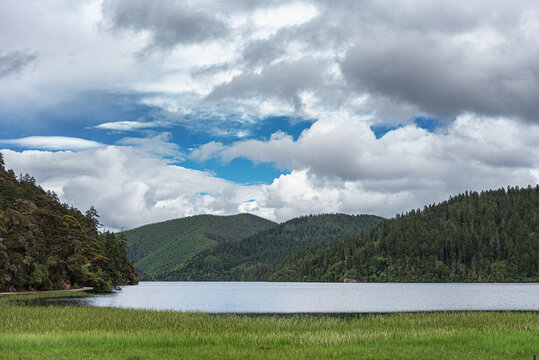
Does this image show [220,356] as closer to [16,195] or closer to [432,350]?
[432,350]

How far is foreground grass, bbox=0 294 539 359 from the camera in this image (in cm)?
3566

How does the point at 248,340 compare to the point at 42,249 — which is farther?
the point at 42,249

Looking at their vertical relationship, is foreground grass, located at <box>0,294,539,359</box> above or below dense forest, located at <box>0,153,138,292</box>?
below

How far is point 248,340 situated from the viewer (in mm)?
42719

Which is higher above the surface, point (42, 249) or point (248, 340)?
point (42, 249)

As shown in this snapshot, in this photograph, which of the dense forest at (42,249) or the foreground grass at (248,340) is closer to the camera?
the foreground grass at (248,340)

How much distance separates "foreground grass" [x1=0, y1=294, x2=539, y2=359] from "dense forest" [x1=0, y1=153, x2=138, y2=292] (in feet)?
200

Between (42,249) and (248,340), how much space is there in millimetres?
104209

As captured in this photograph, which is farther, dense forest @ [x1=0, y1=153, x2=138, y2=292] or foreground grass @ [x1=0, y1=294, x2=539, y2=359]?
dense forest @ [x1=0, y1=153, x2=138, y2=292]

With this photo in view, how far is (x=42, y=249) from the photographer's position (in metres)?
132

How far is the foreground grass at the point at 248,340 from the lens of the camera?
117ft

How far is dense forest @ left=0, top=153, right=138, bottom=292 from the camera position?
113m

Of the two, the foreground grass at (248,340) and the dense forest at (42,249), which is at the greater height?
the dense forest at (42,249)

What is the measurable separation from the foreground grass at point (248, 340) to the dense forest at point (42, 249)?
60.9 meters
